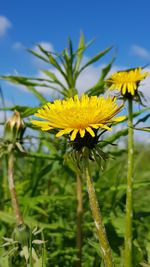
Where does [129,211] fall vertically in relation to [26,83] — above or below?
below

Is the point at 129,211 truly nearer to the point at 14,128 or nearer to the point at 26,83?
the point at 14,128

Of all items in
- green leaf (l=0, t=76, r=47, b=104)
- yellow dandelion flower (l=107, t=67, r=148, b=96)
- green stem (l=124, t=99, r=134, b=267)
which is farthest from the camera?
green leaf (l=0, t=76, r=47, b=104)

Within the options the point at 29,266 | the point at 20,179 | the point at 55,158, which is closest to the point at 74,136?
the point at 29,266

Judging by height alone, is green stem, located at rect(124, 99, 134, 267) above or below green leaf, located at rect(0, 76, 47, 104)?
below

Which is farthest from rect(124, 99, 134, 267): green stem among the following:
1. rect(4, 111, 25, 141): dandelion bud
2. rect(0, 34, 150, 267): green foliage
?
rect(4, 111, 25, 141): dandelion bud

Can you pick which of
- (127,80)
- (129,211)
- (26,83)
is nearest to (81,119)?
(129,211)

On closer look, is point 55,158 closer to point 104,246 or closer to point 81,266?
point 81,266

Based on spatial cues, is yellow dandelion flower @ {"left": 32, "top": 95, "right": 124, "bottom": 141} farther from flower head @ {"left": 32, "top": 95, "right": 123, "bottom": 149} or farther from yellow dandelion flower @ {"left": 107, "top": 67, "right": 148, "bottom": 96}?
yellow dandelion flower @ {"left": 107, "top": 67, "right": 148, "bottom": 96}
